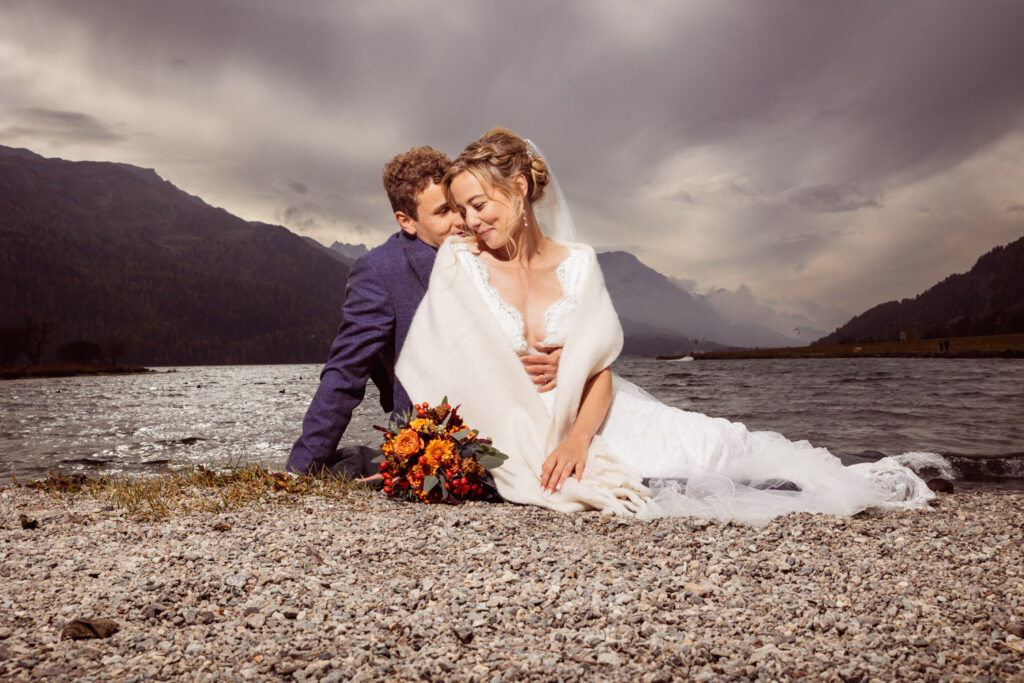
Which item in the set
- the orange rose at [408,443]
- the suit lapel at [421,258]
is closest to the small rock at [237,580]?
the orange rose at [408,443]

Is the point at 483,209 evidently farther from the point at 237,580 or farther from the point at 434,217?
the point at 237,580

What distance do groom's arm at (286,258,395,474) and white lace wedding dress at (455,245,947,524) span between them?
1.07 meters

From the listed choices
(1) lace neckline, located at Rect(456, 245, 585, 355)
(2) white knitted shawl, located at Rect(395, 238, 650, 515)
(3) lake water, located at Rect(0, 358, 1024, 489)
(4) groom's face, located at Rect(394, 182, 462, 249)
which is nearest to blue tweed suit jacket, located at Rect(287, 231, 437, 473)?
(4) groom's face, located at Rect(394, 182, 462, 249)

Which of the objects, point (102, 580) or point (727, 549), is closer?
point (102, 580)

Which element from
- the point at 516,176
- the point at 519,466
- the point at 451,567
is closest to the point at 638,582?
the point at 451,567

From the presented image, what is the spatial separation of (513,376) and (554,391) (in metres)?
0.51

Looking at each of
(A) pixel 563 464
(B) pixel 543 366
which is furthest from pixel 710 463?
(B) pixel 543 366

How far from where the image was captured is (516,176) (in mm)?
5383

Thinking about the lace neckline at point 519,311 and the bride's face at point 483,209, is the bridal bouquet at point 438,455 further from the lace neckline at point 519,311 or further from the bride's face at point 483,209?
the bride's face at point 483,209

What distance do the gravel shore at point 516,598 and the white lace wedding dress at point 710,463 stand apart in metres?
0.30

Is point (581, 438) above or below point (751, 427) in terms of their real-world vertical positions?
above

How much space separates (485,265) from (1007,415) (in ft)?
64.6

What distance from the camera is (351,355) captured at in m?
6.06

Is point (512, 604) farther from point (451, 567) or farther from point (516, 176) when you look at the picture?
point (516, 176)
